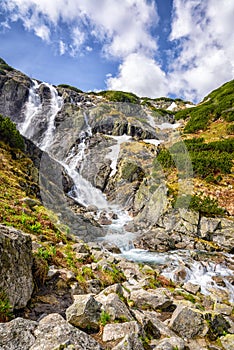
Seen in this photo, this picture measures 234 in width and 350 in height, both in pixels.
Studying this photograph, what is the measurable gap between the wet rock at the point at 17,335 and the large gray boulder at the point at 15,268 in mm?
950

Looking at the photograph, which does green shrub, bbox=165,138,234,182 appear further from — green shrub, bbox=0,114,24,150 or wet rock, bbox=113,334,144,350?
wet rock, bbox=113,334,144,350

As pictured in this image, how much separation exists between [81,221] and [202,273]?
12.0m

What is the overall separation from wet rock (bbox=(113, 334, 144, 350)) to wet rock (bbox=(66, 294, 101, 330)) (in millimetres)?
891

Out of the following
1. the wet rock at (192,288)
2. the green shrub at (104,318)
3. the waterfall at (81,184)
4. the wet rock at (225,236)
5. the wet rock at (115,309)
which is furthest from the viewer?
the waterfall at (81,184)

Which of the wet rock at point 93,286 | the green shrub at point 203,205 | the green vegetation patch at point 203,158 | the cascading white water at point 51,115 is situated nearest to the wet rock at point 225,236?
the green shrub at point 203,205

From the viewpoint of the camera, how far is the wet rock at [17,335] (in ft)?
9.79

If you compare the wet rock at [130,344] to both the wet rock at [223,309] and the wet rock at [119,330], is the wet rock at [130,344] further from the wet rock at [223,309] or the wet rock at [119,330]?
the wet rock at [223,309]

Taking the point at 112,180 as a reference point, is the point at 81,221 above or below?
below

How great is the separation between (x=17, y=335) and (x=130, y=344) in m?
1.86

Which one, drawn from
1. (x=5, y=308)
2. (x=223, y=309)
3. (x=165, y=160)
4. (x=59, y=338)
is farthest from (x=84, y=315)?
(x=165, y=160)

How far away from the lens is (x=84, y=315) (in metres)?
4.45

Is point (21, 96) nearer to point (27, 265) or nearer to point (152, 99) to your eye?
point (27, 265)

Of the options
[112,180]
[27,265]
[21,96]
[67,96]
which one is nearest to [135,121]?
[112,180]

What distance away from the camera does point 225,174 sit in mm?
30438
